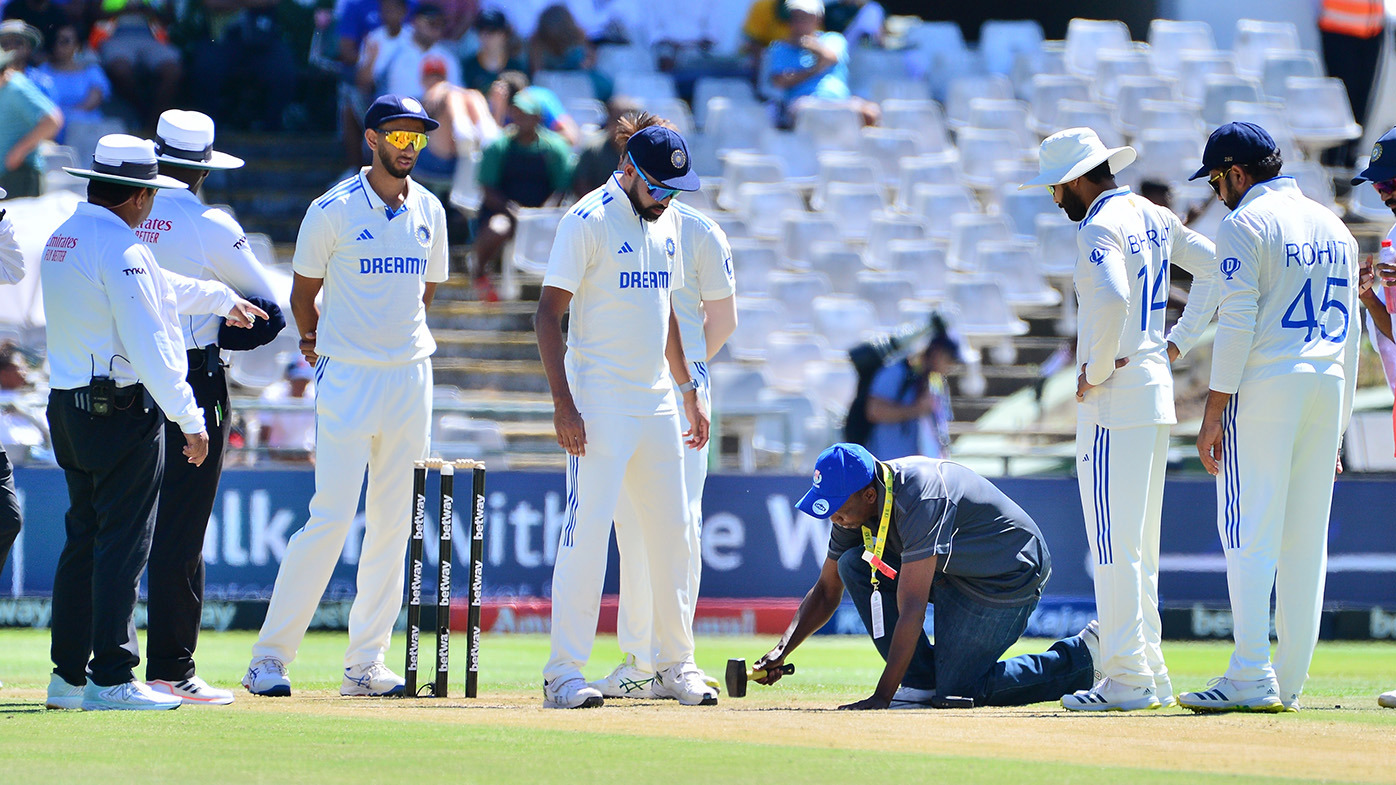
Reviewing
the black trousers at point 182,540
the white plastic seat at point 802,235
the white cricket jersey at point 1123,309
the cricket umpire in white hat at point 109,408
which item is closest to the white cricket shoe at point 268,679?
the black trousers at point 182,540

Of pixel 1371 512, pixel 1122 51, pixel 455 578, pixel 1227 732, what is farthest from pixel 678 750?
pixel 1122 51

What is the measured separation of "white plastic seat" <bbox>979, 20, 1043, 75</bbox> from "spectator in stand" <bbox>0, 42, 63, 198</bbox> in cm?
1049

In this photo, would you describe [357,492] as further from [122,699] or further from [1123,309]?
[1123,309]

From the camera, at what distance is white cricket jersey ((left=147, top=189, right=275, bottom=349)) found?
7008mm

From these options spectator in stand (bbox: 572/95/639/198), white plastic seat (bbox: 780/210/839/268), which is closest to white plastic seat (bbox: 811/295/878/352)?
white plastic seat (bbox: 780/210/839/268)

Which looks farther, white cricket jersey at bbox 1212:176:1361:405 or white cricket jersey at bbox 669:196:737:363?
white cricket jersey at bbox 669:196:737:363

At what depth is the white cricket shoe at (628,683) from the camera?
24.1 feet

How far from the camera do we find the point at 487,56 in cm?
1742

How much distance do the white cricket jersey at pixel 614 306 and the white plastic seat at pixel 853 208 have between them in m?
10.6

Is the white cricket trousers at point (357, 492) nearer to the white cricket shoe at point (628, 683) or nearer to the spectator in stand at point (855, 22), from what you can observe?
the white cricket shoe at point (628, 683)

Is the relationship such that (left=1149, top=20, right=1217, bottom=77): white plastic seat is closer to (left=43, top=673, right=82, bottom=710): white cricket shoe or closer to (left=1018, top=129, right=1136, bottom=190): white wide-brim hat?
(left=1018, top=129, right=1136, bottom=190): white wide-brim hat

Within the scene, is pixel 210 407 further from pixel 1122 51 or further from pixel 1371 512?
pixel 1122 51

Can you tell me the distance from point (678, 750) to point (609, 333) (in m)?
1.96

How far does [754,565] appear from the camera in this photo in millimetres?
12156
